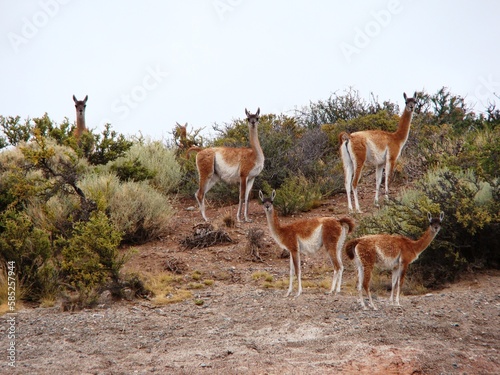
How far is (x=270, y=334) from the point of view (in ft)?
28.1

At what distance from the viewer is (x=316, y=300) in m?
9.90

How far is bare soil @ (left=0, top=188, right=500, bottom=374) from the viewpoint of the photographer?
7.44 metres

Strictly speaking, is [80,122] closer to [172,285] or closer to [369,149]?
[369,149]

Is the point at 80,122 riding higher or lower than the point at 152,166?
higher

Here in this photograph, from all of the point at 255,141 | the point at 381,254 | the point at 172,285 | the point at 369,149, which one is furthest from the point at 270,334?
the point at 369,149

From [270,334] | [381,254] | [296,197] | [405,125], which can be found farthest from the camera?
[296,197]

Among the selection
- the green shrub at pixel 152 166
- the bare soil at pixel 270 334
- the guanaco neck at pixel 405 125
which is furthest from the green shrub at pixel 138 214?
the guanaco neck at pixel 405 125

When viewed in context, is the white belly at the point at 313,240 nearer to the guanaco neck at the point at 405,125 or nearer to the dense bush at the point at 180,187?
the dense bush at the point at 180,187

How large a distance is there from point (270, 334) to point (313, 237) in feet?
7.28

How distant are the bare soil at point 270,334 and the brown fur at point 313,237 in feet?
1.60

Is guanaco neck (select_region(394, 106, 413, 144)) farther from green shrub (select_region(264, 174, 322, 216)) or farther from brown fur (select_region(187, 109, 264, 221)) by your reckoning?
brown fur (select_region(187, 109, 264, 221))

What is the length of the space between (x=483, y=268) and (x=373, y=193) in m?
6.33

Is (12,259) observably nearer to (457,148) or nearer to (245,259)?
(245,259)

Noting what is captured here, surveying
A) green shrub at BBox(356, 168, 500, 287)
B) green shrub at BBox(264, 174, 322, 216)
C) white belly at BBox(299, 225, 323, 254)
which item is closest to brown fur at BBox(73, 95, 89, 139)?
green shrub at BBox(264, 174, 322, 216)
